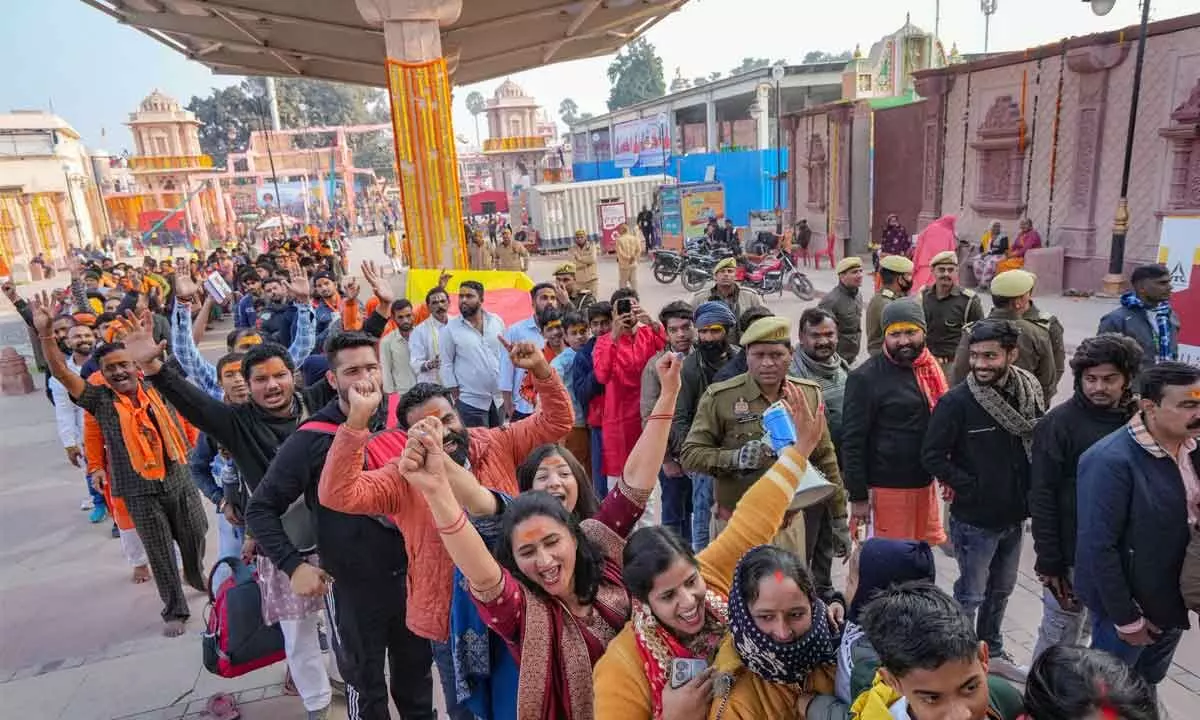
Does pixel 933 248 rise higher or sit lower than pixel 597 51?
lower

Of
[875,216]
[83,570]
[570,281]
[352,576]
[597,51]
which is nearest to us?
[352,576]

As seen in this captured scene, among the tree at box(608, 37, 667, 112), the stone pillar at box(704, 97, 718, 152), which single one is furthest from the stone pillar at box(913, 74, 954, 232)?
the tree at box(608, 37, 667, 112)

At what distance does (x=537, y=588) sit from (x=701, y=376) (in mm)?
2150

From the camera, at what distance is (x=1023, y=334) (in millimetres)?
4297

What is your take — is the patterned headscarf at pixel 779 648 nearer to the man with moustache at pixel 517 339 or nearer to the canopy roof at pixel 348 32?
the man with moustache at pixel 517 339

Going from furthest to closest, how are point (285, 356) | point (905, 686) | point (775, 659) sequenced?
point (285, 356) → point (775, 659) → point (905, 686)

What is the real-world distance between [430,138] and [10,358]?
781cm

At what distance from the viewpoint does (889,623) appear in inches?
58.7

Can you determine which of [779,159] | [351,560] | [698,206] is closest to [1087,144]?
[698,206]

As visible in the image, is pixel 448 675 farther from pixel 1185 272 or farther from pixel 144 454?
pixel 1185 272

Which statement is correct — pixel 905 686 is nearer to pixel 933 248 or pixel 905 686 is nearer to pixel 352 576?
pixel 352 576

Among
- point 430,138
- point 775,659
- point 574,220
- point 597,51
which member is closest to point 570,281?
point 430,138

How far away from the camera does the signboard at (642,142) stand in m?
34.1

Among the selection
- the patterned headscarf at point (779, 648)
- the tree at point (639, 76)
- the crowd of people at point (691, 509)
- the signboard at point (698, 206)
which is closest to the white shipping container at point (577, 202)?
the signboard at point (698, 206)
